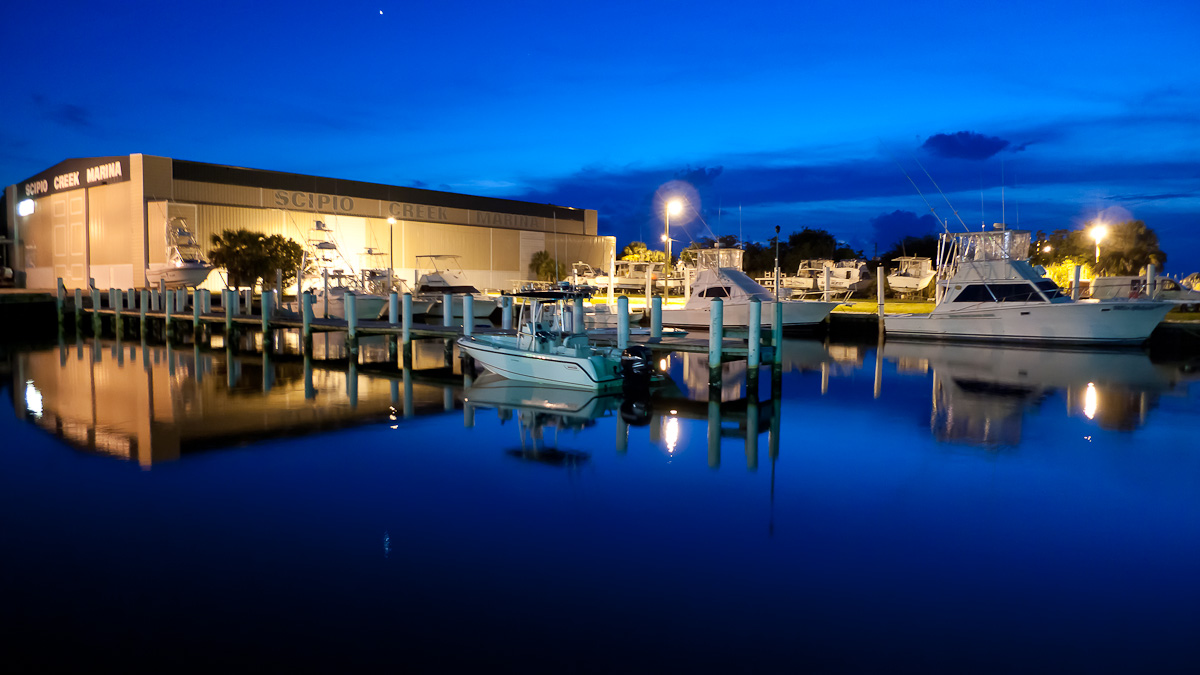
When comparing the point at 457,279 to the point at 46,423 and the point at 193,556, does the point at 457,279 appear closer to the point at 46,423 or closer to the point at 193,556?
the point at 46,423

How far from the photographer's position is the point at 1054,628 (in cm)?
609

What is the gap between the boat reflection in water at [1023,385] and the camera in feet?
47.7

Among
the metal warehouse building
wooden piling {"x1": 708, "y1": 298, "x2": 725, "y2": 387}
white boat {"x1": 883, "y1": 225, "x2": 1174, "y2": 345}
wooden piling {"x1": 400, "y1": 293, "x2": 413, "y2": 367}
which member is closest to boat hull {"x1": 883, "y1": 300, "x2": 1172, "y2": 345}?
white boat {"x1": 883, "y1": 225, "x2": 1174, "y2": 345}

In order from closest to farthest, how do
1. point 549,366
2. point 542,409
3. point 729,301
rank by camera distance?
point 542,409 → point 549,366 → point 729,301

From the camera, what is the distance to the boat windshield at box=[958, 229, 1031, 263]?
27391 mm

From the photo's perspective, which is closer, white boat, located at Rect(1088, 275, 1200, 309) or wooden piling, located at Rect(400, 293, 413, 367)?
wooden piling, located at Rect(400, 293, 413, 367)

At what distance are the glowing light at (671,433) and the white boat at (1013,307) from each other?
17.7m

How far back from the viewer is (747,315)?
30594 mm

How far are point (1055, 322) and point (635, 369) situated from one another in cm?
1716

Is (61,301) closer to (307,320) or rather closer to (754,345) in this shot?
(307,320)

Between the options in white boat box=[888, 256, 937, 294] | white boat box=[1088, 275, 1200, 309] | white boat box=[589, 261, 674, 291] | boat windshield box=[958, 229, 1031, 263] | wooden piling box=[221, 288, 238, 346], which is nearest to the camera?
boat windshield box=[958, 229, 1031, 263]

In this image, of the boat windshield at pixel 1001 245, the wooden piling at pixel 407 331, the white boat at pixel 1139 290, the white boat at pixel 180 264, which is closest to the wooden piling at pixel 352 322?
the wooden piling at pixel 407 331

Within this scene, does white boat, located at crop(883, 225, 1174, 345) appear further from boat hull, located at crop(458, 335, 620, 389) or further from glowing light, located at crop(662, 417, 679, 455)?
glowing light, located at crop(662, 417, 679, 455)

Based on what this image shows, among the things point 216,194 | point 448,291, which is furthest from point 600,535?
point 216,194
